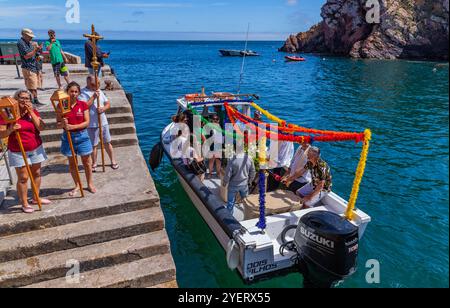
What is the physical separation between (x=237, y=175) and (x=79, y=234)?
9.96 ft

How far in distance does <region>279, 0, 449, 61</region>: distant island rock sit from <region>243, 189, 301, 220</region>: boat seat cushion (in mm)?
58721

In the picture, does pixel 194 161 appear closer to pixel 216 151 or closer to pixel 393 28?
pixel 216 151

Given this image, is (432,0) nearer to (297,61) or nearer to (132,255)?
(297,61)

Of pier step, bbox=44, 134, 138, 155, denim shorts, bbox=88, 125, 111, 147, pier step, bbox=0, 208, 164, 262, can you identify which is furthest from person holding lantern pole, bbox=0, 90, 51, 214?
pier step, bbox=44, 134, 138, 155

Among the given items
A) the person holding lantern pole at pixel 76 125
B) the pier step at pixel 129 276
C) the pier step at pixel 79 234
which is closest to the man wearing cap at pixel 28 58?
the person holding lantern pole at pixel 76 125

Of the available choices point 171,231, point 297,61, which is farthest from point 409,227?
point 297,61

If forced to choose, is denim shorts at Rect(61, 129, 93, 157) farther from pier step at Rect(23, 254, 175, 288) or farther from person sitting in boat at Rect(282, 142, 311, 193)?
person sitting in boat at Rect(282, 142, 311, 193)

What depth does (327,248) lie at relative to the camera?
4.33m

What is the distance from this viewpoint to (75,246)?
500cm

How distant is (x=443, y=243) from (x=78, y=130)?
8097 millimetres

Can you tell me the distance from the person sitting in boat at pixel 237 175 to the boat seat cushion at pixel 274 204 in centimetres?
44

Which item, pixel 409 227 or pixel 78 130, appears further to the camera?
pixel 409 227

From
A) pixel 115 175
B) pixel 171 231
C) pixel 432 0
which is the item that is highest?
pixel 432 0

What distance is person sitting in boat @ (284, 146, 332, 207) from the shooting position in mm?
5930
